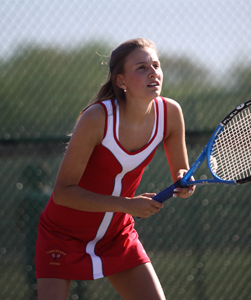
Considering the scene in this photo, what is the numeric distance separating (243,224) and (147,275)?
1.30 m

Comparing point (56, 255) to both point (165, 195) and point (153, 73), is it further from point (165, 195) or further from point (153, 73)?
point (153, 73)

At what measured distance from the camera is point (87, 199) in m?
1.55

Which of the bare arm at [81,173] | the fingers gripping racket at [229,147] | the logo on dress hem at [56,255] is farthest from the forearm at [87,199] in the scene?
the fingers gripping racket at [229,147]

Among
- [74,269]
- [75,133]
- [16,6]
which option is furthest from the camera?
[16,6]

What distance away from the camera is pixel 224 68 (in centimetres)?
281

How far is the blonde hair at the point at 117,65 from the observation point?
5.46 ft

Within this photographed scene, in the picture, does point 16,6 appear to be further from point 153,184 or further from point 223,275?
point 223,275

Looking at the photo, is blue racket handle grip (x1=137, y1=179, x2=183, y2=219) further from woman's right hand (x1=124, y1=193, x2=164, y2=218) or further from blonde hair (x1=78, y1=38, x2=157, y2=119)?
blonde hair (x1=78, y1=38, x2=157, y2=119)

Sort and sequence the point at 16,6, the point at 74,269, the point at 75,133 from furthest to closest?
the point at 16,6 → the point at 74,269 → the point at 75,133

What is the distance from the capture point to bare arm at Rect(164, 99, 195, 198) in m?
1.76

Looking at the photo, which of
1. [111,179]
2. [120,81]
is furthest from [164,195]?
[120,81]

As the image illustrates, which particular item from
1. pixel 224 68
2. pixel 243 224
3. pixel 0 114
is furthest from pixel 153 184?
pixel 0 114

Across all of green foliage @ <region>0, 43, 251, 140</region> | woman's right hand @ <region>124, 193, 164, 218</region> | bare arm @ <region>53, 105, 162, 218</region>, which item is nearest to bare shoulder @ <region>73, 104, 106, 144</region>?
bare arm @ <region>53, 105, 162, 218</region>

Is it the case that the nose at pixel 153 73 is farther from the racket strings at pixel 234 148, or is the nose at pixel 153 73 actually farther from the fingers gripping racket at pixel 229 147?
the racket strings at pixel 234 148
